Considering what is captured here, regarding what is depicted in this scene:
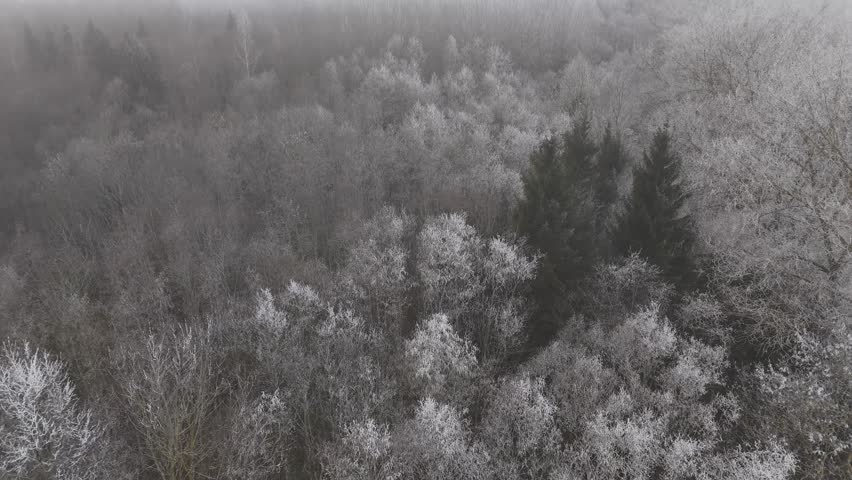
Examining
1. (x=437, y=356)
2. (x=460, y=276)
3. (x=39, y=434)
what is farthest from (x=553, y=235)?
(x=39, y=434)

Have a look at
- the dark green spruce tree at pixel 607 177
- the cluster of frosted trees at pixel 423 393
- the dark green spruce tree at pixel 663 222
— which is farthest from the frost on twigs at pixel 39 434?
the dark green spruce tree at pixel 607 177

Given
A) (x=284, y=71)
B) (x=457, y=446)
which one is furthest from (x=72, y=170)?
(x=457, y=446)

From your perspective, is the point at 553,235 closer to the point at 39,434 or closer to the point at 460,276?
the point at 460,276

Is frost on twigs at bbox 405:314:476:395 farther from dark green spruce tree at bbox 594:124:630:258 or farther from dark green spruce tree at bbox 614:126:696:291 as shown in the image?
dark green spruce tree at bbox 594:124:630:258

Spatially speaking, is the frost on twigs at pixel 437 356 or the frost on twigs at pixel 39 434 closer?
the frost on twigs at pixel 39 434

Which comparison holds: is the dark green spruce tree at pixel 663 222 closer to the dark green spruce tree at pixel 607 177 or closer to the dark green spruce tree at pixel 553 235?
the dark green spruce tree at pixel 553 235

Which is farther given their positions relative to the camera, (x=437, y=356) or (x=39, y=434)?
(x=437, y=356)

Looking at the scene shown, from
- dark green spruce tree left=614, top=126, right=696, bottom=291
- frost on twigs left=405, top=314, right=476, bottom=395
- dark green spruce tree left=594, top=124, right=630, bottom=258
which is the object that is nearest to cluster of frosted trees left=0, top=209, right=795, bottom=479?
frost on twigs left=405, top=314, right=476, bottom=395
